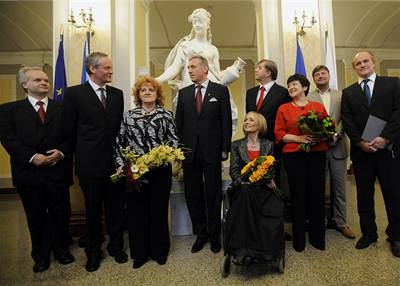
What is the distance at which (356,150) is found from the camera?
2.76m

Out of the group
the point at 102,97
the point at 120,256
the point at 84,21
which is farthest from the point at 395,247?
the point at 84,21

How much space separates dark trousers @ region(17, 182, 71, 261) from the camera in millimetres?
2533

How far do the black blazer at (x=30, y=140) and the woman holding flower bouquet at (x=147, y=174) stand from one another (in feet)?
1.69

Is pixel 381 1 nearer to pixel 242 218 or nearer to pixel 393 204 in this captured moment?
pixel 393 204

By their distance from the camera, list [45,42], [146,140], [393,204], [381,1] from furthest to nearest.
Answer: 1. [45,42]
2. [381,1]
3. [393,204]
4. [146,140]

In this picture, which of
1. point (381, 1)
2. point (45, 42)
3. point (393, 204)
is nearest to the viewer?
point (393, 204)

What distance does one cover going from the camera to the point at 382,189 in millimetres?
2701

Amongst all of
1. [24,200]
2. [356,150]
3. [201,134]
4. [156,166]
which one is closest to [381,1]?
[356,150]

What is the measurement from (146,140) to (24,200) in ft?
3.47

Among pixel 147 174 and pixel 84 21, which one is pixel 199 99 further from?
pixel 84 21

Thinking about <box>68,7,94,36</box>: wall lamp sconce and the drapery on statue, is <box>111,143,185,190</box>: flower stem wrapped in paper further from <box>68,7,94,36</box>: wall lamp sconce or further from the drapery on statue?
<box>68,7,94,36</box>: wall lamp sconce

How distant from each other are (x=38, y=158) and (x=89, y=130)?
0.43m

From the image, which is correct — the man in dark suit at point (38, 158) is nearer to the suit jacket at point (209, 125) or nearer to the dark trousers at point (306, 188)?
the suit jacket at point (209, 125)

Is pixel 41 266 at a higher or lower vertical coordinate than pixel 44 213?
lower
